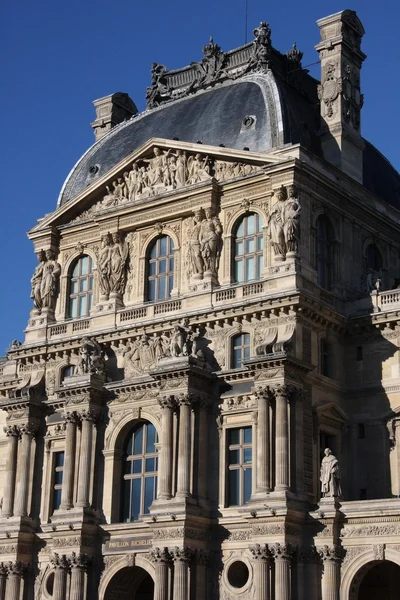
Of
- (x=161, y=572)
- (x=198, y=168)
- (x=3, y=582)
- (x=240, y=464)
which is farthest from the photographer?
(x=198, y=168)

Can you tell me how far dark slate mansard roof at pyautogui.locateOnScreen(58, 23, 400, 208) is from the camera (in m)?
49.0

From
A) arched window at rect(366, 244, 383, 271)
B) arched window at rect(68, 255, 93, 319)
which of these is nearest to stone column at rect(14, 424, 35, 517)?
arched window at rect(68, 255, 93, 319)

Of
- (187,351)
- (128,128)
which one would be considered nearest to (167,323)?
(187,351)

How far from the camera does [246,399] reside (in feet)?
144

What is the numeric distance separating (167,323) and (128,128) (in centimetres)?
1276

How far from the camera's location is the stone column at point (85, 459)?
46.4m

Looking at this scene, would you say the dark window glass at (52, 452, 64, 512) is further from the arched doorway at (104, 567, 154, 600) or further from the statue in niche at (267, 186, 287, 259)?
the statue in niche at (267, 186, 287, 259)

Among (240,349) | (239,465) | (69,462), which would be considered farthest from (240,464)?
(69,462)

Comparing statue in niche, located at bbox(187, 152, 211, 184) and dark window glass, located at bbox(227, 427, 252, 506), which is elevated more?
statue in niche, located at bbox(187, 152, 211, 184)

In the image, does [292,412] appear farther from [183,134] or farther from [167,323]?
[183,134]

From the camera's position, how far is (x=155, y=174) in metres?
50.0

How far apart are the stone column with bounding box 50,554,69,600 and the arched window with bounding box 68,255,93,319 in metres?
10.8

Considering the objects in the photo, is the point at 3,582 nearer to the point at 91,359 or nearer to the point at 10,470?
the point at 10,470

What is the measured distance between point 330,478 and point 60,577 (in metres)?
11.9
